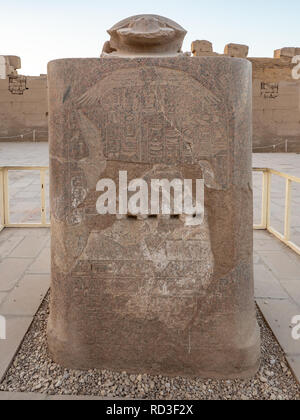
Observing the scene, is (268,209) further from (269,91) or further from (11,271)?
(269,91)

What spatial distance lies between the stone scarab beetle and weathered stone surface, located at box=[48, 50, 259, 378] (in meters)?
0.26

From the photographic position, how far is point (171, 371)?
1958 millimetres

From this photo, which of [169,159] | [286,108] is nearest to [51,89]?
[169,159]

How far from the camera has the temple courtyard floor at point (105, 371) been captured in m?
1.85

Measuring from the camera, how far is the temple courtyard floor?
185 centimetres

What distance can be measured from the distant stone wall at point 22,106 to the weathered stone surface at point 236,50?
25.4 ft

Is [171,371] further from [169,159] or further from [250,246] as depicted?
[169,159]

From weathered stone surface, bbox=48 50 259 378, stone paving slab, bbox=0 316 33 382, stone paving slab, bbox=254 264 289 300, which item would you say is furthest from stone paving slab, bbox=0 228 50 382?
stone paving slab, bbox=254 264 289 300

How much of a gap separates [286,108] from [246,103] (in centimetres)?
1476

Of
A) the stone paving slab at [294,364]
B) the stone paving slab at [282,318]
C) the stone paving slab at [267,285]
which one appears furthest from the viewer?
the stone paving slab at [267,285]

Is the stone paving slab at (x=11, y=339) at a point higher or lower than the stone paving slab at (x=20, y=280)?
lower

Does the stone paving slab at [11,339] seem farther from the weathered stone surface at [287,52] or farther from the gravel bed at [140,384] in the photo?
the weathered stone surface at [287,52]

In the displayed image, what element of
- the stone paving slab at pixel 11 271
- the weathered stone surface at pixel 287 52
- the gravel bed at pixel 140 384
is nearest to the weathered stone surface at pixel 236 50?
the weathered stone surface at pixel 287 52

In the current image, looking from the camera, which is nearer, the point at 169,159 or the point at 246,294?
the point at 169,159
